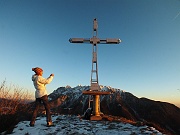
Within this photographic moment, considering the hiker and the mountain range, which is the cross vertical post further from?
the mountain range

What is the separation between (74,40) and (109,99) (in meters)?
158

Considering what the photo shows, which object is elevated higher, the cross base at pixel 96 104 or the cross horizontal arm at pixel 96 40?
the cross horizontal arm at pixel 96 40

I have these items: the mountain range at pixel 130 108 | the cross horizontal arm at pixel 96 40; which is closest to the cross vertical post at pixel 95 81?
the cross horizontal arm at pixel 96 40

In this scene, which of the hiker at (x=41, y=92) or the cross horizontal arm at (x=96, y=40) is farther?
the cross horizontal arm at (x=96, y=40)

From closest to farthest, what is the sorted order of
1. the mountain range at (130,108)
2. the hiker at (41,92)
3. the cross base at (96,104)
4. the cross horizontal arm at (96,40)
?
the hiker at (41,92)
the cross base at (96,104)
the cross horizontal arm at (96,40)
the mountain range at (130,108)

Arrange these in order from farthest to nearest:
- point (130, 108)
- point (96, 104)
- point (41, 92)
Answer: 1. point (130, 108)
2. point (96, 104)
3. point (41, 92)

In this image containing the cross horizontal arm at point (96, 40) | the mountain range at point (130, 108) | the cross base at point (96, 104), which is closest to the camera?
the cross base at point (96, 104)

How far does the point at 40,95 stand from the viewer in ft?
27.5

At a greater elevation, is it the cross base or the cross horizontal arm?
the cross horizontal arm

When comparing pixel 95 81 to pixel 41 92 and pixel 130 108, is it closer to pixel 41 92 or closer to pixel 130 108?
pixel 41 92

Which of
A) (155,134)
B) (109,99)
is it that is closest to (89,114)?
(155,134)

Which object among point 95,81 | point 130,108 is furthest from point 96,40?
point 130,108

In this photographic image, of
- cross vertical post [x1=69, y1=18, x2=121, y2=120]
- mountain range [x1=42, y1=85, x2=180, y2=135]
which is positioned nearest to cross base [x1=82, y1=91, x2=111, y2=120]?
cross vertical post [x1=69, y1=18, x2=121, y2=120]

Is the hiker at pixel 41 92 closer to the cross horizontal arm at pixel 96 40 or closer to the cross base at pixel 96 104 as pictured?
the cross base at pixel 96 104
